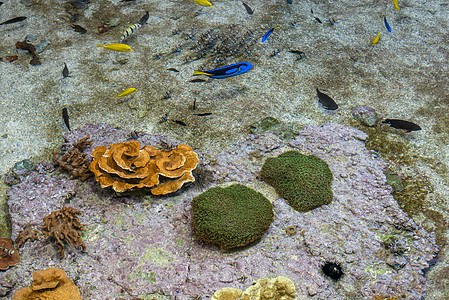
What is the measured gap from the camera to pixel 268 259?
11.0 feet

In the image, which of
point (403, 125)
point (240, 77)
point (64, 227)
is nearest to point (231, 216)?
point (64, 227)

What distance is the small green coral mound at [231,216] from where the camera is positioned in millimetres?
3379

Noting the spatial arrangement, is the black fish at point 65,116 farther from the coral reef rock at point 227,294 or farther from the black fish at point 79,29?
the coral reef rock at point 227,294

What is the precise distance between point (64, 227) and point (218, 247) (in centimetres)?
159

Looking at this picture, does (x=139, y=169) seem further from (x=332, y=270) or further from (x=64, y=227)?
(x=332, y=270)

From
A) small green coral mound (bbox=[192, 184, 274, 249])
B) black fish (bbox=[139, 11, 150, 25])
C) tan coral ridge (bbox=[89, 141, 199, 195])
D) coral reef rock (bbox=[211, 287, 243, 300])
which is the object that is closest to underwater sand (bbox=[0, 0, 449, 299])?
black fish (bbox=[139, 11, 150, 25])

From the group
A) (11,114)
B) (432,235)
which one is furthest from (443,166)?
(11,114)

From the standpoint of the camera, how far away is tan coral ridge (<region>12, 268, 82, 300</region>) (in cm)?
285

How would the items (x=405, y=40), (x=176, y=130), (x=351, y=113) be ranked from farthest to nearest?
(x=405, y=40), (x=351, y=113), (x=176, y=130)

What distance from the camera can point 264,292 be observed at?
2854 millimetres

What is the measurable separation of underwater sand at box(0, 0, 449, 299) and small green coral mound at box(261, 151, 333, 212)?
0.80 m

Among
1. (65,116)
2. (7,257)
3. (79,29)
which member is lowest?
(7,257)

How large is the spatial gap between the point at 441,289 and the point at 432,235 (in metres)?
0.59

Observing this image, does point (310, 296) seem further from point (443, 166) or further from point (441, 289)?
point (443, 166)
